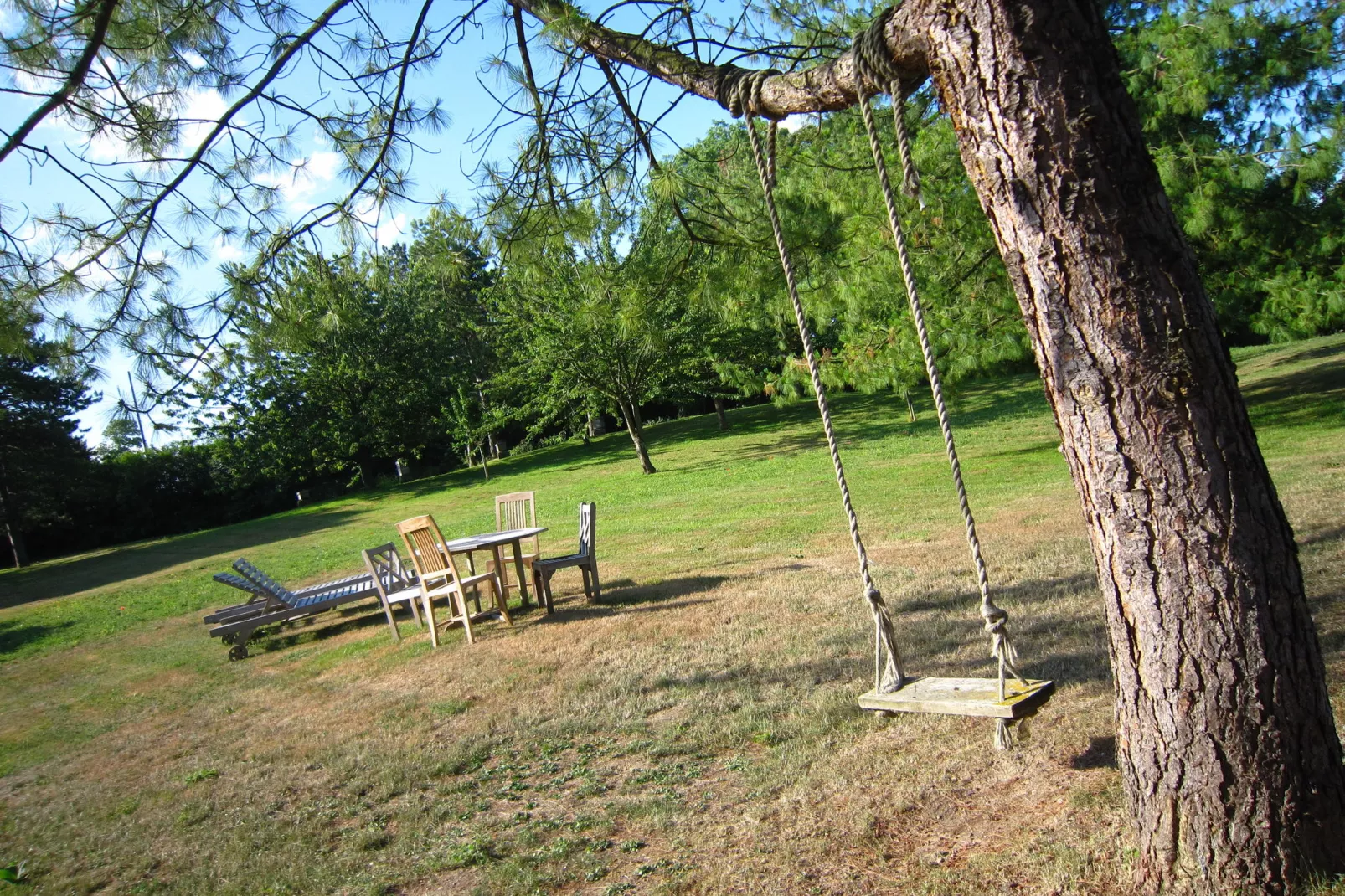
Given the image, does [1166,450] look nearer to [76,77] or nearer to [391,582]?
[76,77]

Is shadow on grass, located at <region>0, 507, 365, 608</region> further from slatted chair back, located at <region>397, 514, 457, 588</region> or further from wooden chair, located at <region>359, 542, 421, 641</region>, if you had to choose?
slatted chair back, located at <region>397, 514, 457, 588</region>

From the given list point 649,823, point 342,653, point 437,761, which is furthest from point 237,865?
point 342,653

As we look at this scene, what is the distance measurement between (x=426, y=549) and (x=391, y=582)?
6.05ft

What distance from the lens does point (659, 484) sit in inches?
781

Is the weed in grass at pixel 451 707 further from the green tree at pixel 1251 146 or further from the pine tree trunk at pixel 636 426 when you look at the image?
the pine tree trunk at pixel 636 426

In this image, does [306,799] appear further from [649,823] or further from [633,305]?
[633,305]

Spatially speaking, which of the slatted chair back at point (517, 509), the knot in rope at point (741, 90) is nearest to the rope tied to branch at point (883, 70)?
the knot in rope at point (741, 90)

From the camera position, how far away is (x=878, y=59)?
8.70 ft

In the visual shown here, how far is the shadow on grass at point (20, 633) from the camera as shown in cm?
1175

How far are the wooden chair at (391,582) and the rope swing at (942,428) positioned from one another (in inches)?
203

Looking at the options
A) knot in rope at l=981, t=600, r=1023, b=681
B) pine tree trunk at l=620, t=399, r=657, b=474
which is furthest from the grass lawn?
pine tree trunk at l=620, t=399, r=657, b=474

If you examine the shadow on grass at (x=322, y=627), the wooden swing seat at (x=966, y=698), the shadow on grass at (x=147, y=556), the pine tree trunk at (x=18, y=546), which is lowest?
the shadow on grass at (x=322, y=627)

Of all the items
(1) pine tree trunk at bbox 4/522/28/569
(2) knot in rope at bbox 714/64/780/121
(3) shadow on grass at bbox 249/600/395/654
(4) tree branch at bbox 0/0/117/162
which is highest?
(4) tree branch at bbox 0/0/117/162

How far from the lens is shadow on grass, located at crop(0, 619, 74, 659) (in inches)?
463
